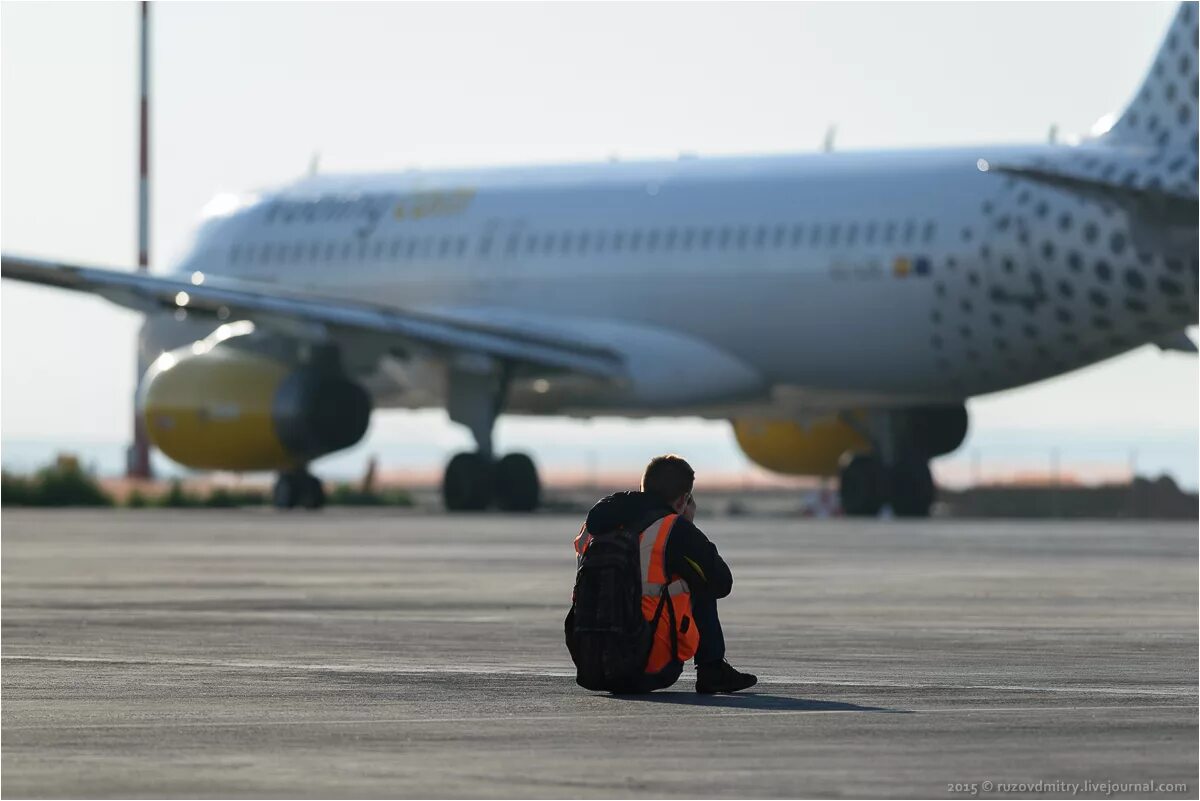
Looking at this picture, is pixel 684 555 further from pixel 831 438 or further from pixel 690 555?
pixel 831 438

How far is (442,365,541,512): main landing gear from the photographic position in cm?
3925

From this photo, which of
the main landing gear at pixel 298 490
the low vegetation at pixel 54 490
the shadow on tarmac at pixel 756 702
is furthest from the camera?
the low vegetation at pixel 54 490

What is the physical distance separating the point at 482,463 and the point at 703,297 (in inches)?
141

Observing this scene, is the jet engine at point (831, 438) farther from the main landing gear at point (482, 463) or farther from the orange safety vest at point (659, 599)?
the orange safety vest at point (659, 599)

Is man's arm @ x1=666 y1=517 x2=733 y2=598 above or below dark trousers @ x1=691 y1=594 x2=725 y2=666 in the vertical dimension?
above

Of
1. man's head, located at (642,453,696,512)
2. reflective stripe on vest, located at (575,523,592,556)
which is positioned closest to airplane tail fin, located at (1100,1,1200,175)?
man's head, located at (642,453,696,512)

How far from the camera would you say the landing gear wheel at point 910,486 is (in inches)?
1569

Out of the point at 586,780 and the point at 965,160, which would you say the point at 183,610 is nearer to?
the point at 586,780

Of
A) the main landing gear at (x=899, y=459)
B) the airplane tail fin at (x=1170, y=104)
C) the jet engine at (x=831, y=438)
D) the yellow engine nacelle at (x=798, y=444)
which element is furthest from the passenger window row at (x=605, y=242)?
the yellow engine nacelle at (x=798, y=444)

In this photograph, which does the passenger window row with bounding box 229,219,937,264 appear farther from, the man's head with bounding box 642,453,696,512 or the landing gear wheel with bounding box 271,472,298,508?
the man's head with bounding box 642,453,696,512

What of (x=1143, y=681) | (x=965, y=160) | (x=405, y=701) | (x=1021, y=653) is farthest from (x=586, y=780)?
(x=965, y=160)

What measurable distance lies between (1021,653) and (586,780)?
606 centimetres

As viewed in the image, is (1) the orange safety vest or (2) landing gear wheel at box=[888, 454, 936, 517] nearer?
(1) the orange safety vest

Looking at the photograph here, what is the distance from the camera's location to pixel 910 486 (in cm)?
3984
